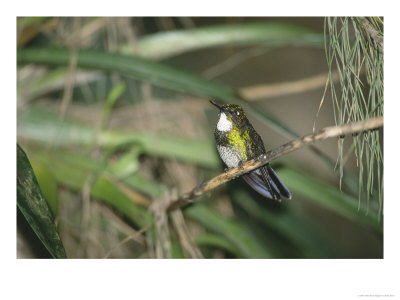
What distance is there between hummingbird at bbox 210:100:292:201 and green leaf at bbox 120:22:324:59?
0.88ft

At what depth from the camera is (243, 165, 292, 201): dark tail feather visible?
84 centimetres

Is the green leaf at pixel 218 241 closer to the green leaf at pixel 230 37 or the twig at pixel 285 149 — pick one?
the twig at pixel 285 149

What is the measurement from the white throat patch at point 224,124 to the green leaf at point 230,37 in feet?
0.88

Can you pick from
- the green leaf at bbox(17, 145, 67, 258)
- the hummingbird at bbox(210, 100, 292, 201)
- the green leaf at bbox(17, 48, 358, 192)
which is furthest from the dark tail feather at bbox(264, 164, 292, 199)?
the green leaf at bbox(17, 145, 67, 258)

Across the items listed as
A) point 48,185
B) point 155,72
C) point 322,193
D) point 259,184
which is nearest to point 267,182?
point 259,184

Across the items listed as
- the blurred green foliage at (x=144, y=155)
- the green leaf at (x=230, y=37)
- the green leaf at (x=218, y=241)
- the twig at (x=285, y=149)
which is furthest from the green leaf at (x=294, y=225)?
the green leaf at (x=230, y=37)

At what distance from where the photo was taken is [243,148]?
0.88 m

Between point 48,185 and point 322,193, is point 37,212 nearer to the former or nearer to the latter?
point 48,185

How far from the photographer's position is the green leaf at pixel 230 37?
1.05 metres

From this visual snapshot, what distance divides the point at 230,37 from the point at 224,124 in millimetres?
300

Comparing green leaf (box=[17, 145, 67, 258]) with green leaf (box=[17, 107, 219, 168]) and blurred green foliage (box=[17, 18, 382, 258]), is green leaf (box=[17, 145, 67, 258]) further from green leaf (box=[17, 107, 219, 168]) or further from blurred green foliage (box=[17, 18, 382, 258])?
green leaf (box=[17, 107, 219, 168])
